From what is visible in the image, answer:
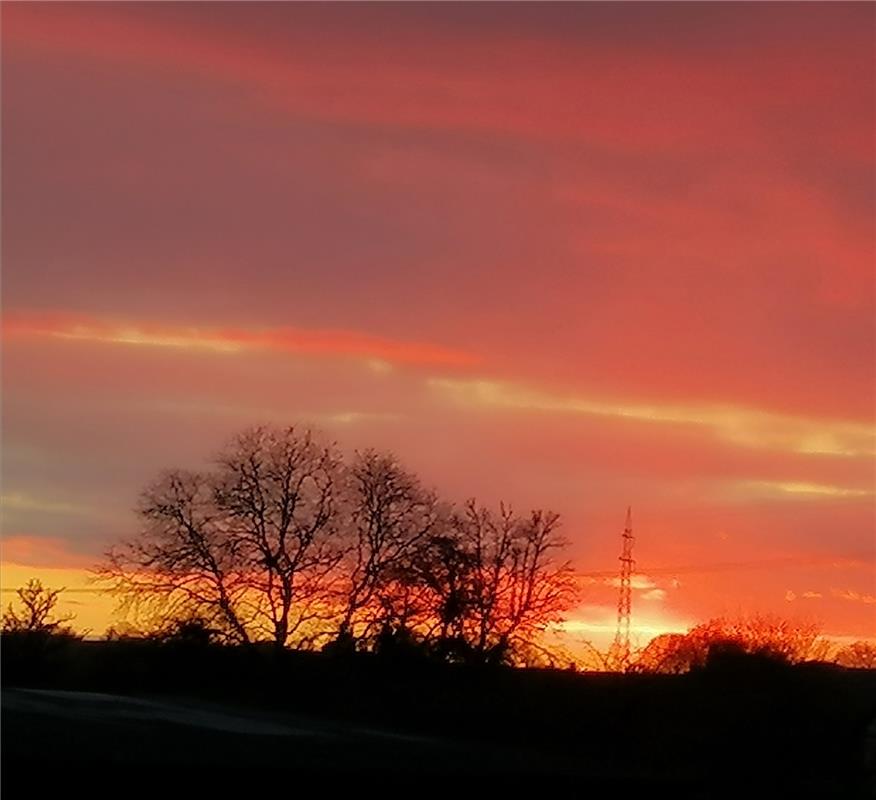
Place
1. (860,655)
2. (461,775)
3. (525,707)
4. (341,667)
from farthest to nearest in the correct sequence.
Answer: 1. (860,655)
2. (341,667)
3. (525,707)
4. (461,775)

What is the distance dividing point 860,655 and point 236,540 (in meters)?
23.5

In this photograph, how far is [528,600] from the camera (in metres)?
60.6

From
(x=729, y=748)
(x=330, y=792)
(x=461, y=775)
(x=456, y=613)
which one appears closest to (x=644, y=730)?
(x=729, y=748)

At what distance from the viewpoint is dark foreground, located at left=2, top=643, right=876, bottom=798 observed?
734 inches

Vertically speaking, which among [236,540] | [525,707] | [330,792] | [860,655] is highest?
[236,540]

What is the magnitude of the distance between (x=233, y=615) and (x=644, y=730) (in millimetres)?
31185

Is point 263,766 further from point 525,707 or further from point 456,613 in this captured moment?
point 456,613

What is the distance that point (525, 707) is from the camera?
3195 centimetres

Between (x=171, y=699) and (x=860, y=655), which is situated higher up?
(x=860, y=655)

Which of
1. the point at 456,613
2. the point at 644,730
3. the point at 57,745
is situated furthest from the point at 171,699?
the point at 456,613

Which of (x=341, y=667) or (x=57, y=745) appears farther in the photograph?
(x=341, y=667)

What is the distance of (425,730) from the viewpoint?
32.6 meters

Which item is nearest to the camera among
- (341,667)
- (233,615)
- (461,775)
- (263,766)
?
(263,766)

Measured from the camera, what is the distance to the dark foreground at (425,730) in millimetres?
18641
